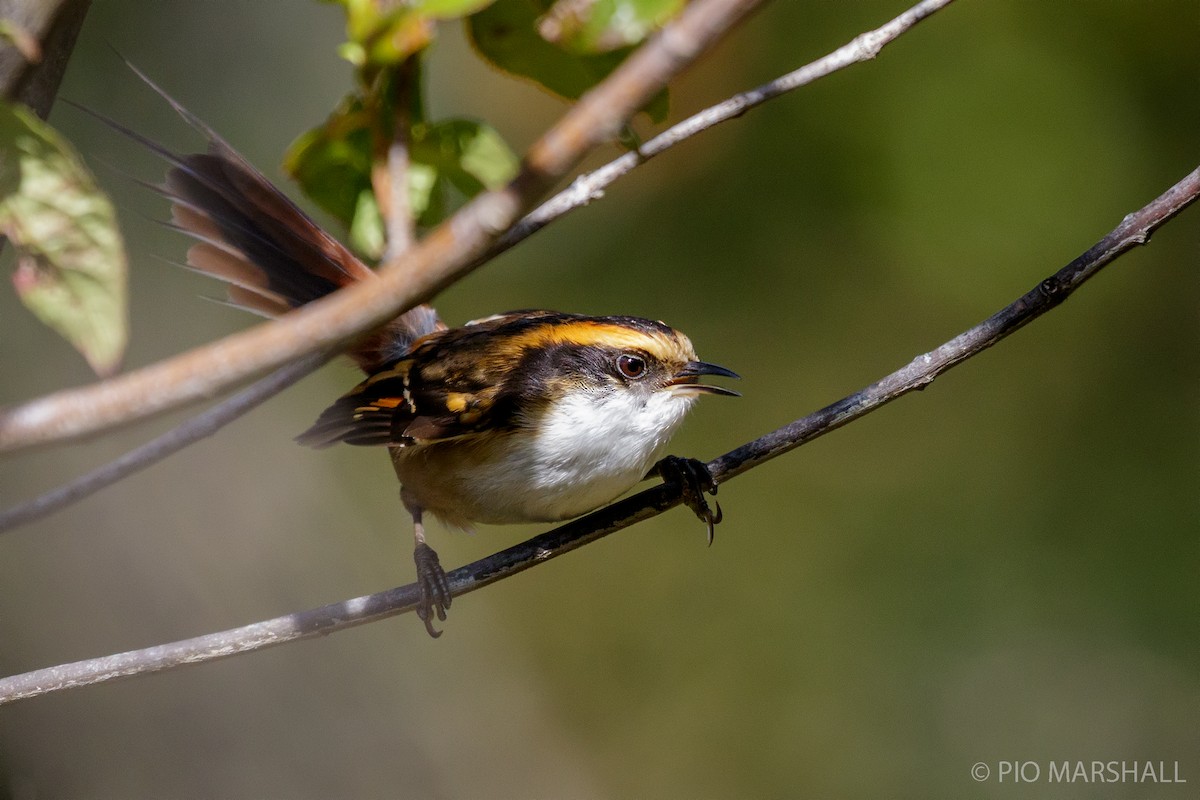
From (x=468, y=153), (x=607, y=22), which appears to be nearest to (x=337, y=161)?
(x=468, y=153)

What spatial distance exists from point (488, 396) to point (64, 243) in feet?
7.12

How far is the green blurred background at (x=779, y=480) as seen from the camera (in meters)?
4.91

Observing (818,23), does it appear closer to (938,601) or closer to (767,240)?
(767,240)

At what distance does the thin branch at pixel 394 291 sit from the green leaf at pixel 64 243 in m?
0.23

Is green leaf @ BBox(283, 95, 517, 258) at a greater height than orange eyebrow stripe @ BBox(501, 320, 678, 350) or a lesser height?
lesser

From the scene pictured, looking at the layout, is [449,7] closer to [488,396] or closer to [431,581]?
[488,396]

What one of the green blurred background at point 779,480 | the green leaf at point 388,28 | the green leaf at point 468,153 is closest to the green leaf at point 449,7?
the green leaf at point 388,28

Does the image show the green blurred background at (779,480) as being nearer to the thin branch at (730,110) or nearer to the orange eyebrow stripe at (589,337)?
the orange eyebrow stripe at (589,337)

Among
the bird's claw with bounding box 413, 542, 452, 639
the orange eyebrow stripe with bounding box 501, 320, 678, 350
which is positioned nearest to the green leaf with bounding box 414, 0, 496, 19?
the bird's claw with bounding box 413, 542, 452, 639

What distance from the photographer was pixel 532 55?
1.75 meters

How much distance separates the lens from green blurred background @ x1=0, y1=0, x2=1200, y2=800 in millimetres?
4906

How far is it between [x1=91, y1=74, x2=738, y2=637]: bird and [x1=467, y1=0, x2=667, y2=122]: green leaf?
1.35m

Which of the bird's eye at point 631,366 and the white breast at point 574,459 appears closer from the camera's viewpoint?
the white breast at point 574,459

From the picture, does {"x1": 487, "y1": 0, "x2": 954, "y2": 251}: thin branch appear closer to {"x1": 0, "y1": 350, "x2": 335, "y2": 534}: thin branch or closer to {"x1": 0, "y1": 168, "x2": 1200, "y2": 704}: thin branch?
{"x1": 0, "y1": 350, "x2": 335, "y2": 534}: thin branch
